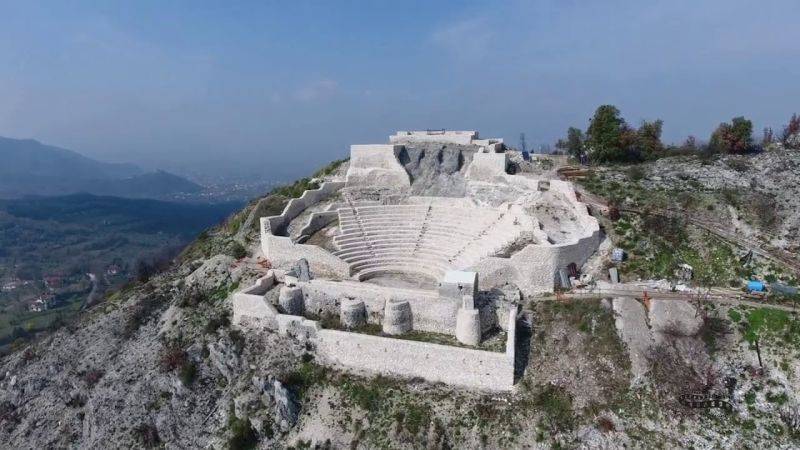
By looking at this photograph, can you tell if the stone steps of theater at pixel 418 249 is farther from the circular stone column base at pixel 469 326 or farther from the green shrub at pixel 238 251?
the green shrub at pixel 238 251

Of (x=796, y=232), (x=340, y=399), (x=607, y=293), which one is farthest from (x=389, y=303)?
(x=796, y=232)

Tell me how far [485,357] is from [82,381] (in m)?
24.2

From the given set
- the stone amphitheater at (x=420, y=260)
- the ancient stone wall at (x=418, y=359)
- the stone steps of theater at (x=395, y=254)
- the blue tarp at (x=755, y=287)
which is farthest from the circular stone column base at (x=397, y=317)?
the blue tarp at (x=755, y=287)

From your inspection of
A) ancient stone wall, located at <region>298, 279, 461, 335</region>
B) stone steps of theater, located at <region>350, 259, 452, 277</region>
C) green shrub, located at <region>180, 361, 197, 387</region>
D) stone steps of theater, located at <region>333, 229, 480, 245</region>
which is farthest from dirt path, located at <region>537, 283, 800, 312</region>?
green shrub, located at <region>180, 361, 197, 387</region>

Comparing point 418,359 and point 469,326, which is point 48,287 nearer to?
point 418,359

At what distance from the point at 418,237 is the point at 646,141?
2394 centimetres

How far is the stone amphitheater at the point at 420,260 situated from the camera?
2559 centimetres

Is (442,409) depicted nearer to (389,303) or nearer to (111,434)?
(389,303)

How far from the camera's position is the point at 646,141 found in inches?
1762

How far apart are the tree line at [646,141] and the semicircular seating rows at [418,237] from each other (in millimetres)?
14459

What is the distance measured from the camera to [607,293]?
26.6m

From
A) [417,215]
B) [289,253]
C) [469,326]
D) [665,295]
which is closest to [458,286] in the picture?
[469,326]

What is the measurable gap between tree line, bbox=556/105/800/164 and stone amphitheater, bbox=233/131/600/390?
7.86 meters

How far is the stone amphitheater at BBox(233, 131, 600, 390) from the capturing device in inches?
1008
